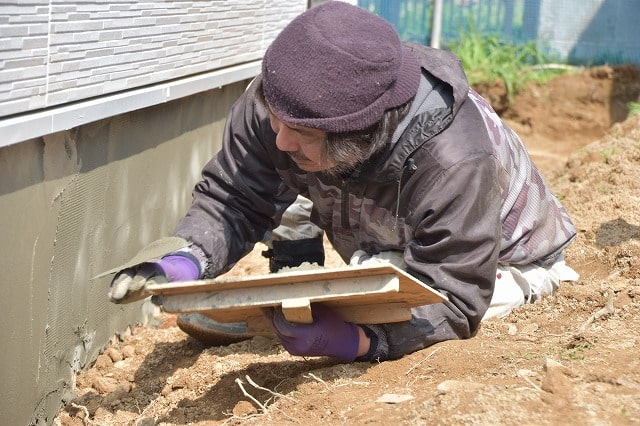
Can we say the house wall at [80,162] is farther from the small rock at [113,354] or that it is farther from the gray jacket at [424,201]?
the gray jacket at [424,201]

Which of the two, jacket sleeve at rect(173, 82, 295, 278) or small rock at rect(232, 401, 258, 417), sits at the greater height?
jacket sleeve at rect(173, 82, 295, 278)

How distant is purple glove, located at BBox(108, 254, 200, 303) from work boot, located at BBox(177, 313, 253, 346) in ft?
2.57

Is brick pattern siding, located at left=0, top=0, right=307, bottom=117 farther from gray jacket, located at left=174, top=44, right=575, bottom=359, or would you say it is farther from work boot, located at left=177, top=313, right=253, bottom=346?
work boot, located at left=177, top=313, right=253, bottom=346

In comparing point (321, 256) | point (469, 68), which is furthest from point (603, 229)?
point (469, 68)

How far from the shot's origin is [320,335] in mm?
2885

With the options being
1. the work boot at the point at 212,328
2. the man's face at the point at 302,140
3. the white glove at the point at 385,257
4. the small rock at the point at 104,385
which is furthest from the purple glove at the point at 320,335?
the small rock at the point at 104,385

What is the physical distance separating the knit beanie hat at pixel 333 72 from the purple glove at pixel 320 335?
0.64 metres

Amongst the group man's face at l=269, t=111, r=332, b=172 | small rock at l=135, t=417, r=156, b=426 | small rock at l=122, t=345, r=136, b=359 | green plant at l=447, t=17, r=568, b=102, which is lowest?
small rock at l=122, t=345, r=136, b=359

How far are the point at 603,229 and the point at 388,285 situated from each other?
2.59m

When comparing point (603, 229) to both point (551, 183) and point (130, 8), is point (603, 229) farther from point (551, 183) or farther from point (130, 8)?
point (130, 8)

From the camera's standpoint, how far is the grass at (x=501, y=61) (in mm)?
9453

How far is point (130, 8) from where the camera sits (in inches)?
154

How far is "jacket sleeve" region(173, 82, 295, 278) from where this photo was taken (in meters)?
3.40

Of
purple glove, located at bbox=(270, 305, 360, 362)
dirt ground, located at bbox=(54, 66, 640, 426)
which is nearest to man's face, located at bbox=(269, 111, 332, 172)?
purple glove, located at bbox=(270, 305, 360, 362)
